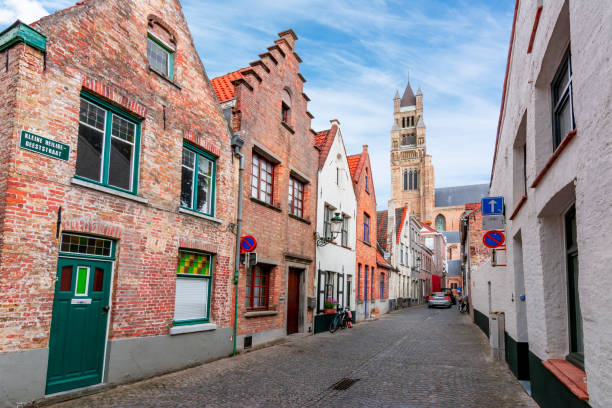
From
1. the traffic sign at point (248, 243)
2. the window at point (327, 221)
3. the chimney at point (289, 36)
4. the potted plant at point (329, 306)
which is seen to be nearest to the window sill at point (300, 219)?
the window at point (327, 221)

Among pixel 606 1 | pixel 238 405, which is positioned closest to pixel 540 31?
pixel 606 1

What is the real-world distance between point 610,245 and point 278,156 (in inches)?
427

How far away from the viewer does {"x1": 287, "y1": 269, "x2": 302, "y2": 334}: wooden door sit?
47.3 feet

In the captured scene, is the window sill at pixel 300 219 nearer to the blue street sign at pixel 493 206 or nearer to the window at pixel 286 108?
the window at pixel 286 108

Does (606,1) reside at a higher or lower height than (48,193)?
higher

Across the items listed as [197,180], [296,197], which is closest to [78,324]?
[197,180]

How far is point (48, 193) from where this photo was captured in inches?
262

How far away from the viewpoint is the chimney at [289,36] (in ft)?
48.6

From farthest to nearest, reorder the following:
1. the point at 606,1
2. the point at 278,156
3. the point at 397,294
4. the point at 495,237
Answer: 1. the point at 397,294
2. the point at 278,156
3. the point at 495,237
4. the point at 606,1

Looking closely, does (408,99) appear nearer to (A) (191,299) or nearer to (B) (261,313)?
(B) (261,313)

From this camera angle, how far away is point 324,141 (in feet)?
60.4

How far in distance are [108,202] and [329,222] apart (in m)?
11.2

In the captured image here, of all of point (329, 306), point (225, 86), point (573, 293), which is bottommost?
point (329, 306)

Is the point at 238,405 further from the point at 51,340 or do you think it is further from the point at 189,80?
the point at 189,80
